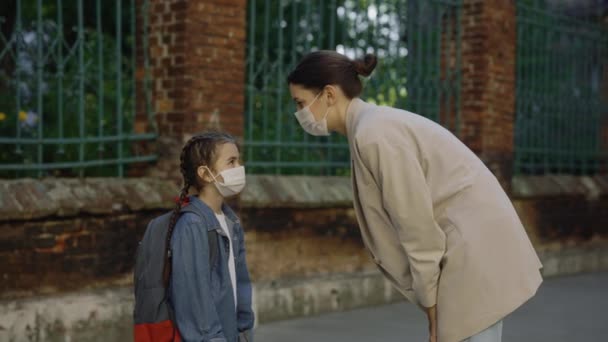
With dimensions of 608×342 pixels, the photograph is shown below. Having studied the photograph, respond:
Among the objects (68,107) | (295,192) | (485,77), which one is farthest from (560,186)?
(68,107)

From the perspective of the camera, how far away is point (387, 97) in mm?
8891

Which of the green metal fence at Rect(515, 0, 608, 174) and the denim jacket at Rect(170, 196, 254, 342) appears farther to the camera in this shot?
the green metal fence at Rect(515, 0, 608, 174)

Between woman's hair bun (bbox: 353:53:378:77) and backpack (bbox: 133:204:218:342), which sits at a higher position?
woman's hair bun (bbox: 353:53:378:77)

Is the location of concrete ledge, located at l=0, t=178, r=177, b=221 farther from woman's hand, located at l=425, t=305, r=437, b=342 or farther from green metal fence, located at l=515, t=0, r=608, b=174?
green metal fence, located at l=515, t=0, r=608, b=174

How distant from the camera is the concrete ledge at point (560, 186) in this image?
418 inches

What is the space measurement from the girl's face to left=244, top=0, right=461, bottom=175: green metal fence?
390cm

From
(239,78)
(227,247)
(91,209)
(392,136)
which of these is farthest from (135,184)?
(392,136)

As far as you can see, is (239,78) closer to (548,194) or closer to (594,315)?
(594,315)

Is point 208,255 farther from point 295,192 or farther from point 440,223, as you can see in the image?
point 295,192

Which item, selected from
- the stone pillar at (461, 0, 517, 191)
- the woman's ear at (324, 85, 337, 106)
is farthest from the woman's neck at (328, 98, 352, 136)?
the stone pillar at (461, 0, 517, 191)

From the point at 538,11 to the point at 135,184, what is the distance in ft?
21.5

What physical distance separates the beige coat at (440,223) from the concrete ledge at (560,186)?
24.5 feet

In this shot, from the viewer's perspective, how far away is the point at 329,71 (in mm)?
3203

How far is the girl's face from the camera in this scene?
3510mm
